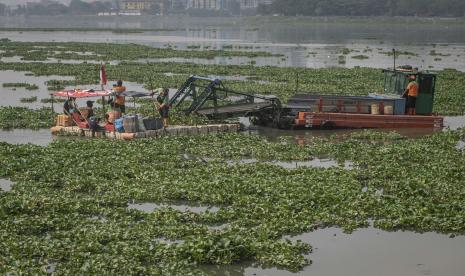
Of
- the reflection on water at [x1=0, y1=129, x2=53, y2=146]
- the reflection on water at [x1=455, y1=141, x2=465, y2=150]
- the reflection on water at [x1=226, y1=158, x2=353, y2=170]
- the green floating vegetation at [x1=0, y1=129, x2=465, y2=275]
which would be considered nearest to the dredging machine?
the reflection on water at [x1=455, y1=141, x2=465, y2=150]

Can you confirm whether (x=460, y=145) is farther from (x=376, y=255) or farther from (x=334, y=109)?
(x=376, y=255)

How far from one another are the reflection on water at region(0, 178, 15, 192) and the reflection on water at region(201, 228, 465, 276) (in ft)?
24.3

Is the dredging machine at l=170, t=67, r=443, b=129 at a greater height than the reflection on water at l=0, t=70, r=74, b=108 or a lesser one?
greater

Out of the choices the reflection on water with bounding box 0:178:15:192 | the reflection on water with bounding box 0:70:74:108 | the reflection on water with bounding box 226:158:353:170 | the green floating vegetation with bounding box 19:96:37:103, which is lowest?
the reflection on water with bounding box 0:70:74:108

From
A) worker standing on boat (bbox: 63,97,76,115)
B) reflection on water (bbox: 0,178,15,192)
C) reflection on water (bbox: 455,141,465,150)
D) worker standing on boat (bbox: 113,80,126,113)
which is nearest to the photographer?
reflection on water (bbox: 0,178,15,192)

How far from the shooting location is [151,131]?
24828mm

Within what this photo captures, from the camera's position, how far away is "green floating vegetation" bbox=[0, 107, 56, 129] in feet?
89.7

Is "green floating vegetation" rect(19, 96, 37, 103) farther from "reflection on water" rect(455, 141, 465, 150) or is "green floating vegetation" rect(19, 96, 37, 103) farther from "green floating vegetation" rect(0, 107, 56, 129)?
"reflection on water" rect(455, 141, 465, 150)

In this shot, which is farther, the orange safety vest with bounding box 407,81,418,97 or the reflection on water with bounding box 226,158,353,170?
the orange safety vest with bounding box 407,81,418,97

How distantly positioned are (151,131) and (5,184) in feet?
23.2

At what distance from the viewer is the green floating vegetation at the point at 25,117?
2733 centimetres

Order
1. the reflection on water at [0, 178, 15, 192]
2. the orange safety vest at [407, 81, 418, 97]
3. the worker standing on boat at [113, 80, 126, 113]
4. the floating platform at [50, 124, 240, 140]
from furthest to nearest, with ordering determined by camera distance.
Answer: the orange safety vest at [407, 81, 418, 97] → the worker standing on boat at [113, 80, 126, 113] → the floating platform at [50, 124, 240, 140] → the reflection on water at [0, 178, 15, 192]

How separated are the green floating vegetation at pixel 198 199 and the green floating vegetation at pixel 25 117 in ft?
Result: 15.2

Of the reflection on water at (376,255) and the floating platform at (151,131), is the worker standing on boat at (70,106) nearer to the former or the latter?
the floating platform at (151,131)
